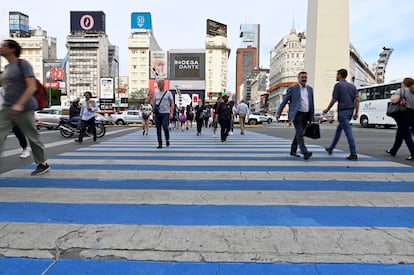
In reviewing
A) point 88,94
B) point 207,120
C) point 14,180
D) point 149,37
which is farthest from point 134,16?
point 14,180

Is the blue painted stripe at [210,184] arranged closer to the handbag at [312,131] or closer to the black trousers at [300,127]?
the black trousers at [300,127]

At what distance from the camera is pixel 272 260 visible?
223cm

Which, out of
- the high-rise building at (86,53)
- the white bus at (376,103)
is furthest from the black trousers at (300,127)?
the high-rise building at (86,53)

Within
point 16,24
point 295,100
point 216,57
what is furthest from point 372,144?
point 16,24

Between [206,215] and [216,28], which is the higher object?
[216,28]

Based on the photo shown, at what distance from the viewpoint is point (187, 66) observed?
2753 inches

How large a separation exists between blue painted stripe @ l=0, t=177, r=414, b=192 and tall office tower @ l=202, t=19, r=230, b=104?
106971 millimetres

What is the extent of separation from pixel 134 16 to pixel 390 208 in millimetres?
108986

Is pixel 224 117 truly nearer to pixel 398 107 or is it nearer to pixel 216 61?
pixel 398 107

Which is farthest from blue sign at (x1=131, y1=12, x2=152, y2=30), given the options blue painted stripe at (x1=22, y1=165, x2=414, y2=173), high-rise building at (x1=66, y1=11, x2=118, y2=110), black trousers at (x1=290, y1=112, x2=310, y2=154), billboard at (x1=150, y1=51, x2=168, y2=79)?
blue painted stripe at (x1=22, y1=165, x2=414, y2=173)

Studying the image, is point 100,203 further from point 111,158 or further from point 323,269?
point 111,158

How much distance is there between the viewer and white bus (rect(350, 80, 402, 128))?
23.4 m

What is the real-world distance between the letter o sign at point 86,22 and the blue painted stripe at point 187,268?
12211cm

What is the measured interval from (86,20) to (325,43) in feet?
297
